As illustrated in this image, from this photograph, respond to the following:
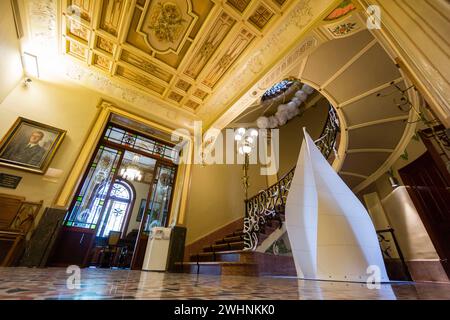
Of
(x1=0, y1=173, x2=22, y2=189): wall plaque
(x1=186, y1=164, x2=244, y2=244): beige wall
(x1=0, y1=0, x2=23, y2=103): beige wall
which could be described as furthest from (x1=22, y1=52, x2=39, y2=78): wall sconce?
(x1=186, y1=164, x2=244, y2=244): beige wall

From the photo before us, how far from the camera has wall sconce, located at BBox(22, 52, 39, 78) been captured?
11.3ft

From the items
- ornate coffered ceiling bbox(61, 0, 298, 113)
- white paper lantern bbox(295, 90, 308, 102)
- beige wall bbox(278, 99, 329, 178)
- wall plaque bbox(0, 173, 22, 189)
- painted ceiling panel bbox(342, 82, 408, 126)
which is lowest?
wall plaque bbox(0, 173, 22, 189)

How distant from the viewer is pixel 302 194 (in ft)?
6.79

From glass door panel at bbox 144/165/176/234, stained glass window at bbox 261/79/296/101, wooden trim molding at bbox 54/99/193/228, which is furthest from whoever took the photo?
stained glass window at bbox 261/79/296/101

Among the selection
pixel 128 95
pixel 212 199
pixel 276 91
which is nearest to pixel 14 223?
pixel 128 95

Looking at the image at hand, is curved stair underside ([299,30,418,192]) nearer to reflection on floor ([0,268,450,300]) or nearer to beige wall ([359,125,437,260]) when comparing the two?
beige wall ([359,125,437,260])

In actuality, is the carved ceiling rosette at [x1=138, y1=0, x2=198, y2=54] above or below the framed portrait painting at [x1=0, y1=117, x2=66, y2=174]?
above

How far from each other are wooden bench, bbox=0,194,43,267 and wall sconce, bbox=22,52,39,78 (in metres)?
2.33

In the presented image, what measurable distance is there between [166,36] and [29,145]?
302cm

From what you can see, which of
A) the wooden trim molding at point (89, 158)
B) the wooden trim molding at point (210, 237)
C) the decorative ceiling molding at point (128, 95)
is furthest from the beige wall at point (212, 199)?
the decorative ceiling molding at point (128, 95)

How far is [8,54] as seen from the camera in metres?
3.04

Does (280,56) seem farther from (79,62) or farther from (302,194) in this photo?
(79,62)
